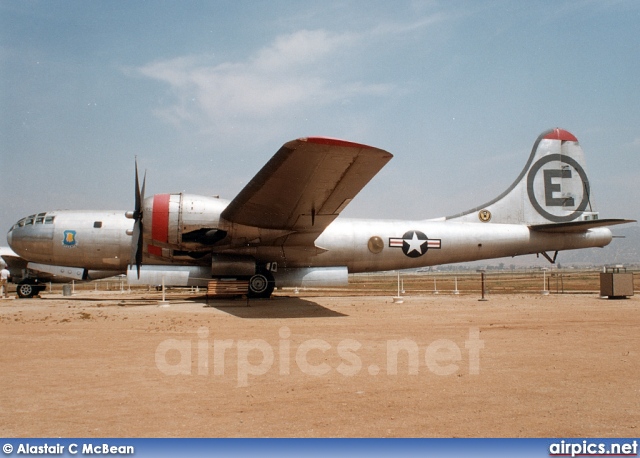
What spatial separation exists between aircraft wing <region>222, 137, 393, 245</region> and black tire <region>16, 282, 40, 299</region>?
1172 centimetres

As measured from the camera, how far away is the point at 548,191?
67.6ft

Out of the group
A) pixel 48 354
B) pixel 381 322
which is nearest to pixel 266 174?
pixel 381 322

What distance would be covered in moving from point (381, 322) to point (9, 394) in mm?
7385

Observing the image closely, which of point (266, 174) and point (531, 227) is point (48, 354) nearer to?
point (266, 174)

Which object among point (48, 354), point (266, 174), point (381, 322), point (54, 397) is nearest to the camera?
point (54, 397)

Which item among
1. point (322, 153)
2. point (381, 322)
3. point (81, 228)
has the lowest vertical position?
point (381, 322)

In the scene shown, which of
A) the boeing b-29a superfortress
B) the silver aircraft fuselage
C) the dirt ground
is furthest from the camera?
the silver aircraft fuselage

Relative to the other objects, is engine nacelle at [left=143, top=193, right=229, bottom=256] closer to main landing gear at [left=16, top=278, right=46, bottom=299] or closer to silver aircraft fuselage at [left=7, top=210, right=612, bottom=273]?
silver aircraft fuselage at [left=7, top=210, right=612, bottom=273]

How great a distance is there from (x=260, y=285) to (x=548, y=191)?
42.4ft

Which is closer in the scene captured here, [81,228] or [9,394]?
[9,394]

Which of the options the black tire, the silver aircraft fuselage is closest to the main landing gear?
the black tire

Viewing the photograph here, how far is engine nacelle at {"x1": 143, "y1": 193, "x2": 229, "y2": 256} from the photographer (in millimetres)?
14328

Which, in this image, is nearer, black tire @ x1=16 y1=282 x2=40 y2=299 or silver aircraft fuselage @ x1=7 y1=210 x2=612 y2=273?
silver aircraft fuselage @ x1=7 y1=210 x2=612 y2=273

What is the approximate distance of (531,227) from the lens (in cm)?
1973
